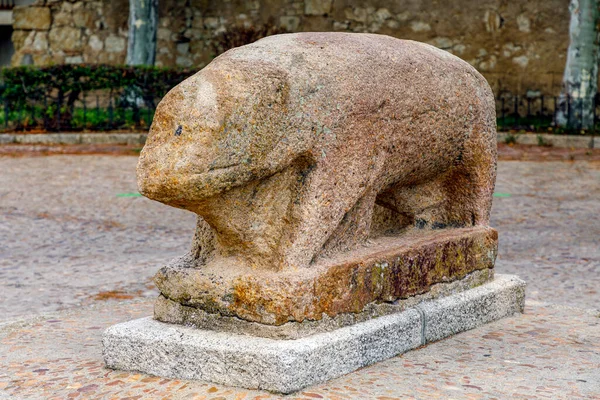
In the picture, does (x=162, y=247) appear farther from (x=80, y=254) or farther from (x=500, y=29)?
(x=500, y=29)

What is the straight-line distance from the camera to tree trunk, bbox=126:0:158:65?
15.8m

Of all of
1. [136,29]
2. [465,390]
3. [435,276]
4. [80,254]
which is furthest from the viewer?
[136,29]

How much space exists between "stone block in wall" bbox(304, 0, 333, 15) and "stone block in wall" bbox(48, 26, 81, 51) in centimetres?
449

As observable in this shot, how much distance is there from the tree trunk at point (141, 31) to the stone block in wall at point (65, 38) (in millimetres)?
2694

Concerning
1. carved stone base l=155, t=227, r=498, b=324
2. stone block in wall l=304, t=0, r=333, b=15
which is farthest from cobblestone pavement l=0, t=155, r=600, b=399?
stone block in wall l=304, t=0, r=333, b=15

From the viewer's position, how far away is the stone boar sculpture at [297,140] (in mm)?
3541

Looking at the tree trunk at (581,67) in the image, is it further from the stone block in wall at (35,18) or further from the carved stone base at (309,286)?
the carved stone base at (309,286)

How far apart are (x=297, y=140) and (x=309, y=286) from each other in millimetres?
574

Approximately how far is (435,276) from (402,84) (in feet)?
3.06

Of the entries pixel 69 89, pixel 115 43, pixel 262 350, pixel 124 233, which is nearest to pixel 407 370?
pixel 262 350

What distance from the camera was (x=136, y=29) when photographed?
15828 mm

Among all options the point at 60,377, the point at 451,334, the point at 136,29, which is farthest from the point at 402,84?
the point at 136,29

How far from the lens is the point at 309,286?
370 centimetres

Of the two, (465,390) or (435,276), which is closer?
(465,390)
